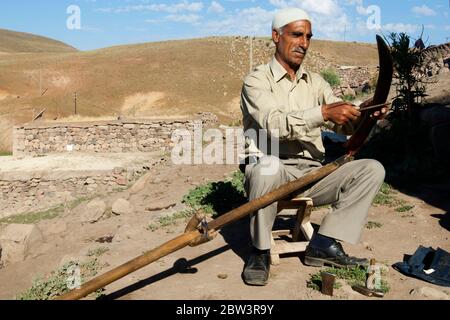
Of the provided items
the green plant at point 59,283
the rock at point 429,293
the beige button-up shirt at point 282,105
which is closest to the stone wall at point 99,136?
the green plant at point 59,283

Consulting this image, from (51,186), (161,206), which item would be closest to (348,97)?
(51,186)

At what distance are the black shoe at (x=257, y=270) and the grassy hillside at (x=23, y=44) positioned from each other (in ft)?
272

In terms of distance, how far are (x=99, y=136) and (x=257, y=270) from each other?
46.9 feet

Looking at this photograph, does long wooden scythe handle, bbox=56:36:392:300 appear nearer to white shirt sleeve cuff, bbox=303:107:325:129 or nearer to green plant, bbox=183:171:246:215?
white shirt sleeve cuff, bbox=303:107:325:129

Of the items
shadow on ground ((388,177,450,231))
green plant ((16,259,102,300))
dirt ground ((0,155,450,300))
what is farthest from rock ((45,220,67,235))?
shadow on ground ((388,177,450,231))

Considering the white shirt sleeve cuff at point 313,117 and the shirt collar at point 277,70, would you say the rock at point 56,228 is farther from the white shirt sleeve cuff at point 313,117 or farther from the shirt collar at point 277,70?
the white shirt sleeve cuff at point 313,117

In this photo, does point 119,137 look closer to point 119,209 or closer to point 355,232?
point 119,209

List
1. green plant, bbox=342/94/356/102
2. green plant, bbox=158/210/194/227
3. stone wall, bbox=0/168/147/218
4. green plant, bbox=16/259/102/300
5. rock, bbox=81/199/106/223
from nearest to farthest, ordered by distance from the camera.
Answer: green plant, bbox=16/259/102/300 → green plant, bbox=158/210/194/227 → rock, bbox=81/199/106/223 → stone wall, bbox=0/168/147/218 → green plant, bbox=342/94/356/102

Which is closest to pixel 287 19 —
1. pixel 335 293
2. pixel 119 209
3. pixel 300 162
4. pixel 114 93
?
pixel 300 162

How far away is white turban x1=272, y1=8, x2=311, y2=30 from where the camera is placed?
319 centimetres

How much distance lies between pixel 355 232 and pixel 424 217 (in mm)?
2043

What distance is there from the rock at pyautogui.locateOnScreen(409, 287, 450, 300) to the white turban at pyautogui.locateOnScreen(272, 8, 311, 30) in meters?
2.01

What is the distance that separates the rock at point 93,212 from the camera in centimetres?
736

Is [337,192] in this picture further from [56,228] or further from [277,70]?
[56,228]
